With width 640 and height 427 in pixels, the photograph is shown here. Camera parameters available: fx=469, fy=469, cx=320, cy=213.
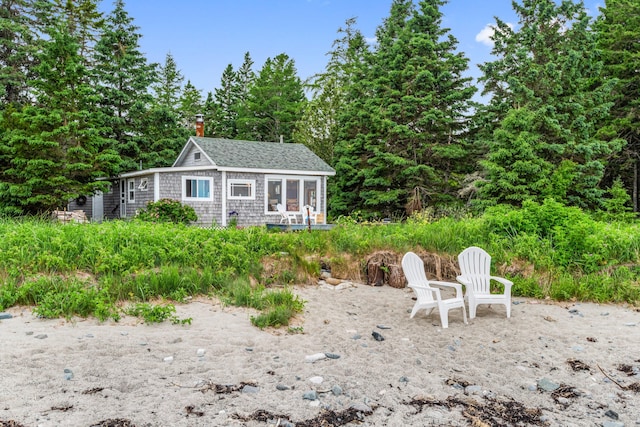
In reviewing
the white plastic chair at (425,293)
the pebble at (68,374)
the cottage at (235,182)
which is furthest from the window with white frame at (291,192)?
the pebble at (68,374)

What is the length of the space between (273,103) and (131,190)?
15968 millimetres

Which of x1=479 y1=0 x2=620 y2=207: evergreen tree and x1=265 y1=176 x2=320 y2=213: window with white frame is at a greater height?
x1=479 y1=0 x2=620 y2=207: evergreen tree

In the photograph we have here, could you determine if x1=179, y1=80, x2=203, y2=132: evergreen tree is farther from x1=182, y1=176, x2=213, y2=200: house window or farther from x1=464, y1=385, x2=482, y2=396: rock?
x1=464, y1=385, x2=482, y2=396: rock

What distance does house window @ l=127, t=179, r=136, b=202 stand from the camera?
20184 mm

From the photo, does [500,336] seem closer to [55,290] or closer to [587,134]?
[55,290]

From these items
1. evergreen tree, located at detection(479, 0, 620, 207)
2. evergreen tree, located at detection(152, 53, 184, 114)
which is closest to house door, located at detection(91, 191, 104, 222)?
evergreen tree, located at detection(152, 53, 184, 114)

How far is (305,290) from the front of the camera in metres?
7.21

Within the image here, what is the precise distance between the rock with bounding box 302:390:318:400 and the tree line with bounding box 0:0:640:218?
14.6 metres

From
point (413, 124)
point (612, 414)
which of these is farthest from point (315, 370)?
point (413, 124)

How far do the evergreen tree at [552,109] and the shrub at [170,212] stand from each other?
1072 cm

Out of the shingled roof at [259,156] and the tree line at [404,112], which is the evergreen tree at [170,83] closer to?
the tree line at [404,112]

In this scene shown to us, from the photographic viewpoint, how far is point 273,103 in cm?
3400

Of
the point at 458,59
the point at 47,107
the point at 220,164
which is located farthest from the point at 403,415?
the point at 458,59

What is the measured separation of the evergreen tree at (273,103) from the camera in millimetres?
33531
